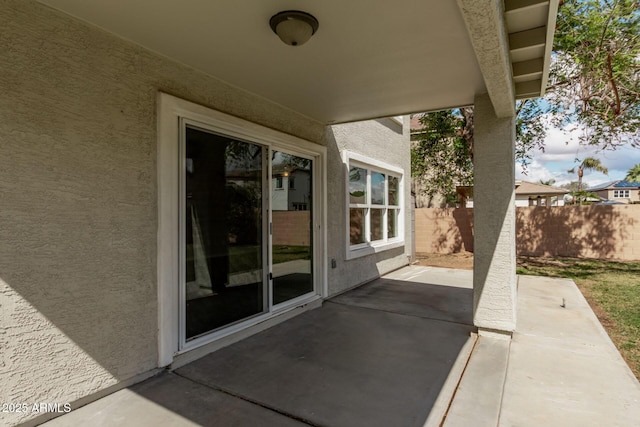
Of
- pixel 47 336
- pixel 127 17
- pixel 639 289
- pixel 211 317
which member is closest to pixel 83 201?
pixel 47 336

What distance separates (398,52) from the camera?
11.0ft

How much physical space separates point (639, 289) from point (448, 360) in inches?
251

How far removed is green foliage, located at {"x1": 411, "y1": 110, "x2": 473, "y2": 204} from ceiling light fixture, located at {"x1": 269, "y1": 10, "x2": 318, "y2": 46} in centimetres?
1031

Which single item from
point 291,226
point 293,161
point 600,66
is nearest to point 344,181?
point 293,161

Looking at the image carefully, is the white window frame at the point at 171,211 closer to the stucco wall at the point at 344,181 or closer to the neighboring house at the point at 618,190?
the stucco wall at the point at 344,181

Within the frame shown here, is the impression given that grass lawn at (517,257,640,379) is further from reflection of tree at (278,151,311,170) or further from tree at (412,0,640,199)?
reflection of tree at (278,151,311,170)

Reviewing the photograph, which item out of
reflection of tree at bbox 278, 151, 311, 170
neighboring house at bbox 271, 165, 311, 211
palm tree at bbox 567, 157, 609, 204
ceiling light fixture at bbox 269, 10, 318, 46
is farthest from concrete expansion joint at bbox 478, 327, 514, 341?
palm tree at bbox 567, 157, 609, 204

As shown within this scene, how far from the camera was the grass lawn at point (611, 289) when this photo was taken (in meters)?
4.35

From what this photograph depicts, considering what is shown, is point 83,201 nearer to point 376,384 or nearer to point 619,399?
point 376,384

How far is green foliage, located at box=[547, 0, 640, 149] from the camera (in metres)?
6.52

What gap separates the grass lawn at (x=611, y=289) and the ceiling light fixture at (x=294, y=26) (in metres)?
4.56

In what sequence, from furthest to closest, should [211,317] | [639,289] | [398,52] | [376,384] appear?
[639,289]
[211,317]
[398,52]
[376,384]

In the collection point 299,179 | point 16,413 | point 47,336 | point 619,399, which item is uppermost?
point 299,179

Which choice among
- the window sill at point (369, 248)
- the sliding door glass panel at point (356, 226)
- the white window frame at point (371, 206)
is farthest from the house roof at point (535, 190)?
the sliding door glass panel at point (356, 226)
